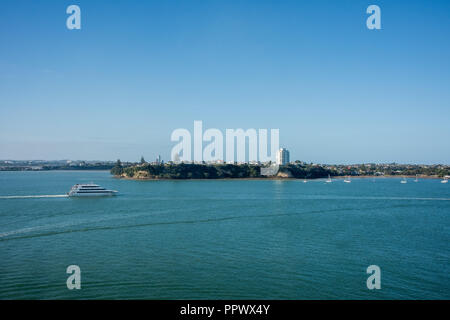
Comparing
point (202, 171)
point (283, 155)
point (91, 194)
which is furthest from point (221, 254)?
point (283, 155)

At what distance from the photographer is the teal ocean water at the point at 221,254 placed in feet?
22.9

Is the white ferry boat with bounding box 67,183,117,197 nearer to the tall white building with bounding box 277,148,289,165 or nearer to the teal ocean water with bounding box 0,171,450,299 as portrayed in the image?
the teal ocean water with bounding box 0,171,450,299

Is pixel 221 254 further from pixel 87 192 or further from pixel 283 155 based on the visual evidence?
pixel 283 155

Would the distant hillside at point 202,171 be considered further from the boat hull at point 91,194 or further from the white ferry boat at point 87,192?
the white ferry boat at point 87,192

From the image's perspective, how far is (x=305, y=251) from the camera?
973cm

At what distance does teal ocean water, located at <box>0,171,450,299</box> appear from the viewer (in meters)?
6.96

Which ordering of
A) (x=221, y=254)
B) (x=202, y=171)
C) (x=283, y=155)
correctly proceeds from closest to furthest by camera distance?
(x=221, y=254), (x=202, y=171), (x=283, y=155)

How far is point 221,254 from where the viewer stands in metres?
9.37

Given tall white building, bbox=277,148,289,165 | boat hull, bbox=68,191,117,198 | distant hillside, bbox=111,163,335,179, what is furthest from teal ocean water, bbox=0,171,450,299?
tall white building, bbox=277,148,289,165
